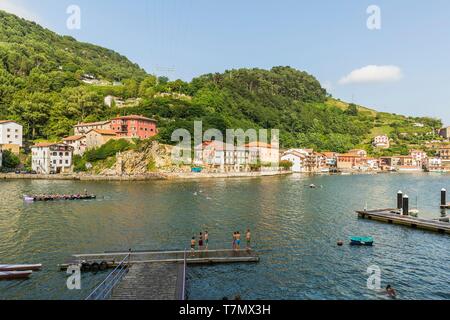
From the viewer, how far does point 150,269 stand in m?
23.3

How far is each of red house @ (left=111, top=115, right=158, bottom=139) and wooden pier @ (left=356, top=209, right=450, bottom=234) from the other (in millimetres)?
85013

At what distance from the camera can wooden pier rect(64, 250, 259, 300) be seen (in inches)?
766

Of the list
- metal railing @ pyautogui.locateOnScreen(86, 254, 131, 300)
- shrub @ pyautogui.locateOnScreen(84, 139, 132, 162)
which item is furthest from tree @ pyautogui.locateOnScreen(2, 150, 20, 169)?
metal railing @ pyautogui.locateOnScreen(86, 254, 131, 300)

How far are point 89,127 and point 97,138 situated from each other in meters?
12.4

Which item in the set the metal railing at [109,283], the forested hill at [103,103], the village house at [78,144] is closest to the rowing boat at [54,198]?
the metal railing at [109,283]

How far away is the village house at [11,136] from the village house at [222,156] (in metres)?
61.2

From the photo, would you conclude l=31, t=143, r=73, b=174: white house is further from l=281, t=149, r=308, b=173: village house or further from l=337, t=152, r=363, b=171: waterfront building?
l=337, t=152, r=363, b=171: waterfront building

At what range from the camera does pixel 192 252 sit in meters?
27.5

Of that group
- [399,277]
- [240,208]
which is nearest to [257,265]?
[399,277]

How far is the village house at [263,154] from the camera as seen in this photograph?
5098 inches

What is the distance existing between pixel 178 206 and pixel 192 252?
80.1 feet

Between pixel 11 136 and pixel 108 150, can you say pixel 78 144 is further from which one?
pixel 11 136

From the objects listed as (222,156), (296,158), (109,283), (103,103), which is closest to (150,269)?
(109,283)

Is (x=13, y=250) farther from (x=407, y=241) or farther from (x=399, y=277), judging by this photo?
(x=407, y=241)
